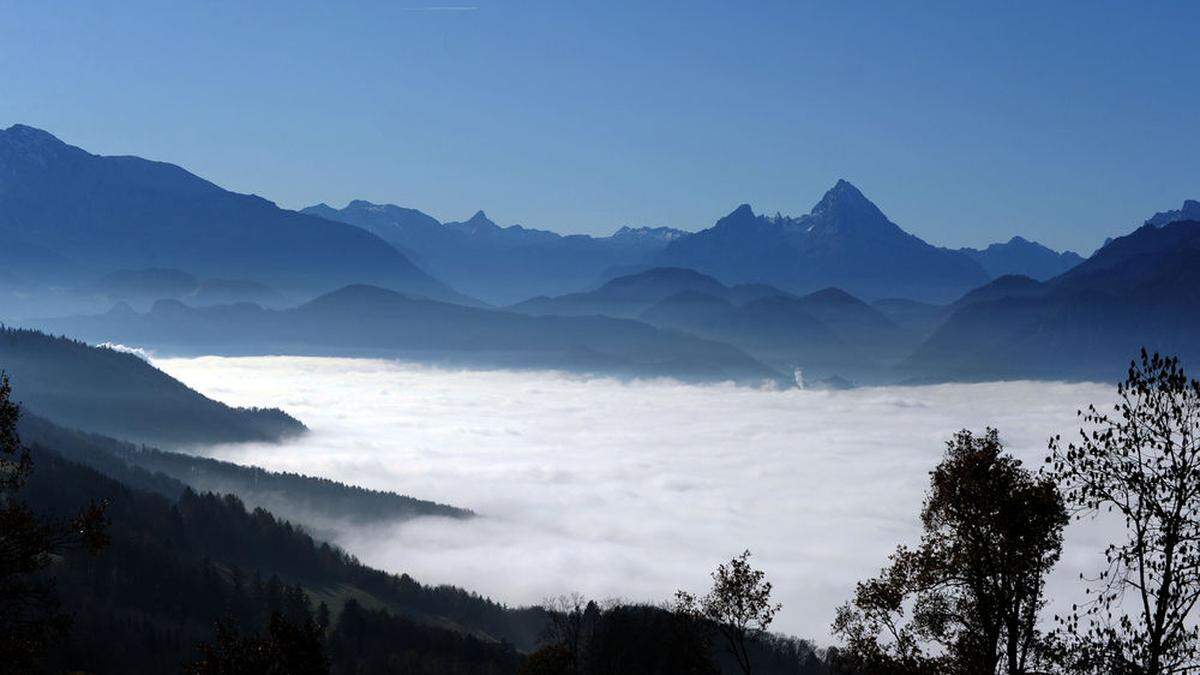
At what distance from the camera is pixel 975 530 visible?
32531 mm

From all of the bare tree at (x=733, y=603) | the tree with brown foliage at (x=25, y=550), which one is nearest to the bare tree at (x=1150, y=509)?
the bare tree at (x=733, y=603)

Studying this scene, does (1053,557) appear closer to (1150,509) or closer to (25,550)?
(1150,509)

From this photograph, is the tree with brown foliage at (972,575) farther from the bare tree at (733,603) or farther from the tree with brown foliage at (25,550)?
the tree with brown foliage at (25,550)

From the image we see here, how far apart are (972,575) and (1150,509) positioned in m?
9.33

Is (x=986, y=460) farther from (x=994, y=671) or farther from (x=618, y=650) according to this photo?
(x=618, y=650)

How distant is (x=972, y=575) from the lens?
3259cm

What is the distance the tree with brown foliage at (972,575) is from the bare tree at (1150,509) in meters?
5.85

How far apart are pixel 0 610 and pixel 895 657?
27.3m

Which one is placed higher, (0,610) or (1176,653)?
(1176,653)

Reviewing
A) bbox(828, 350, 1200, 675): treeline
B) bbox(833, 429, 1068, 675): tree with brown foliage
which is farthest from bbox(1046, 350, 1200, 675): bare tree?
bbox(833, 429, 1068, 675): tree with brown foliage

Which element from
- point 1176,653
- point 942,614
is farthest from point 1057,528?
point 1176,653

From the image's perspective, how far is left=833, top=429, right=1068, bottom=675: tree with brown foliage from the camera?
31.5 m

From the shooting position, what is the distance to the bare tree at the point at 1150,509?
78.2ft

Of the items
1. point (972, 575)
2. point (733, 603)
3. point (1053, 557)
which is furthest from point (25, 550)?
point (1053, 557)
